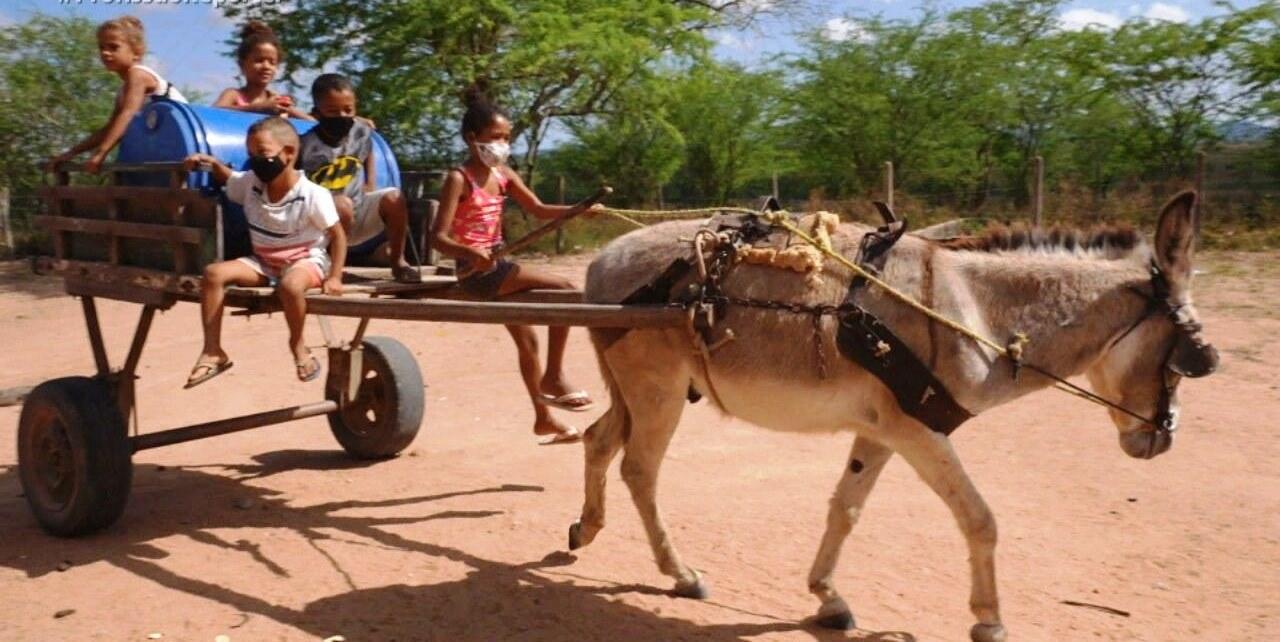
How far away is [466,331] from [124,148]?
6.54 metres

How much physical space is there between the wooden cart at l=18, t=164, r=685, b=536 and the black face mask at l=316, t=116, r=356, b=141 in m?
0.73

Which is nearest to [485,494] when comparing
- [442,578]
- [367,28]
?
[442,578]

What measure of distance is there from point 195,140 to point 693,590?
3.21 metres

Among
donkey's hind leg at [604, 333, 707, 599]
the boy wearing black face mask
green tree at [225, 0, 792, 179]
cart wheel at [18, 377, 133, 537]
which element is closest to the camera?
donkey's hind leg at [604, 333, 707, 599]

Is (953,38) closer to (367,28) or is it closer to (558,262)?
(558,262)

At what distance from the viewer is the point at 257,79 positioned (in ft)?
20.5

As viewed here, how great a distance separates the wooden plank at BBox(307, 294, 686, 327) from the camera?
4262 millimetres

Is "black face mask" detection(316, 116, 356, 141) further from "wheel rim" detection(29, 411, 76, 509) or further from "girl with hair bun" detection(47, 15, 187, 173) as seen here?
"wheel rim" detection(29, 411, 76, 509)

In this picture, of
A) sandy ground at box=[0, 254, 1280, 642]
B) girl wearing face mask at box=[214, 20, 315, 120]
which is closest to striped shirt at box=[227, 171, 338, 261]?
girl wearing face mask at box=[214, 20, 315, 120]

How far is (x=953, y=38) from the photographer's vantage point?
71.7 feet

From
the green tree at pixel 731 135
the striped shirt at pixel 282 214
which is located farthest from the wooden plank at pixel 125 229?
the green tree at pixel 731 135

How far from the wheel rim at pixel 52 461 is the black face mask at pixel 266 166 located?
166 cm

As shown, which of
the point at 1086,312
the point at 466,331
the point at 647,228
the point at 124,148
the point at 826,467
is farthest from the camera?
the point at 466,331

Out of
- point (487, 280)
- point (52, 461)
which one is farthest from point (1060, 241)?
point (52, 461)
